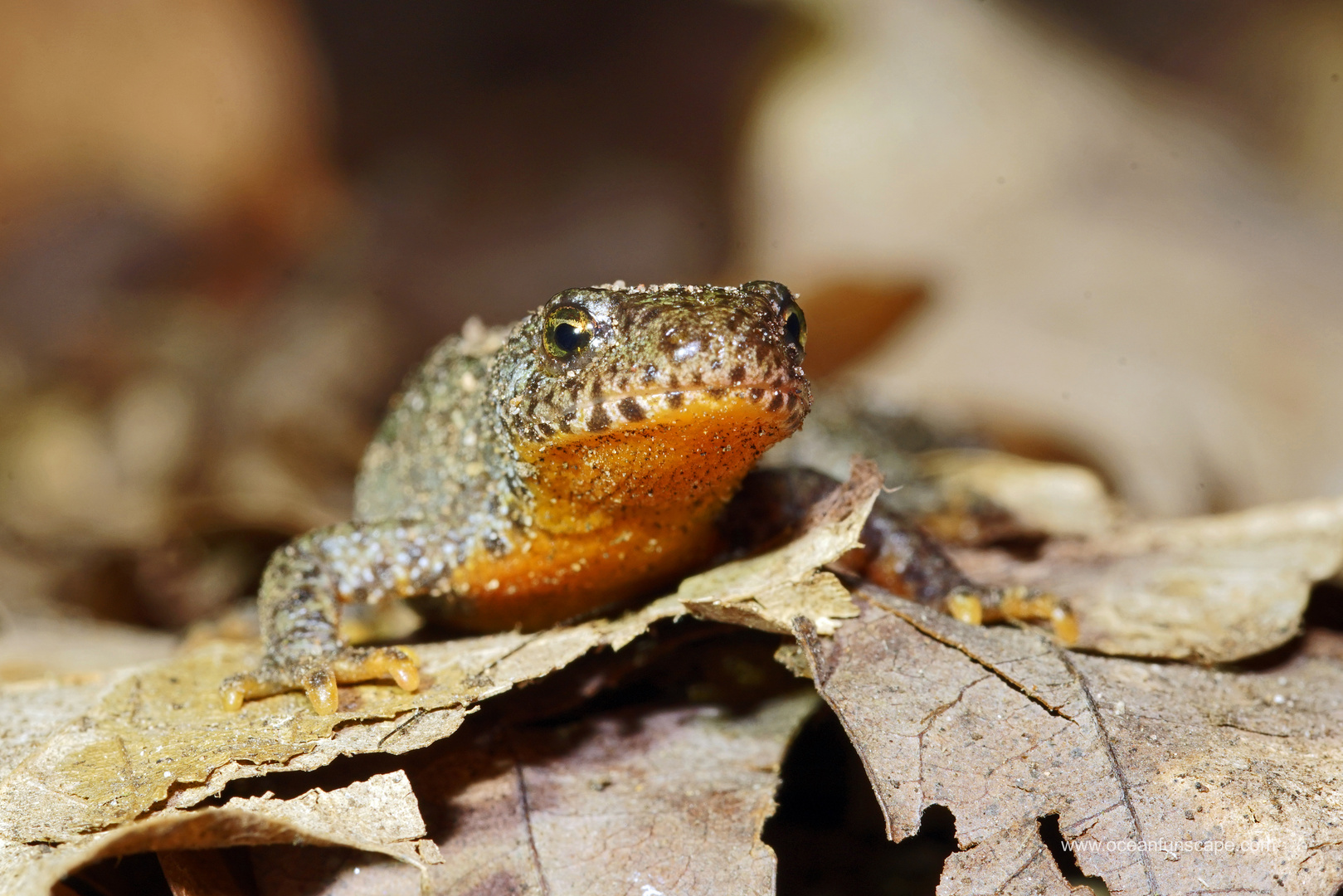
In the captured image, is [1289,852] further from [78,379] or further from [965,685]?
[78,379]

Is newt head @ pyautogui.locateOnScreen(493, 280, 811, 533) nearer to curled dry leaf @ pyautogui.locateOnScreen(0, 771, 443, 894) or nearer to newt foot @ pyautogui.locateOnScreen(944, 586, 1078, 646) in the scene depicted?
newt foot @ pyautogui.locateOnScreen(944, 586, 1078, 646)

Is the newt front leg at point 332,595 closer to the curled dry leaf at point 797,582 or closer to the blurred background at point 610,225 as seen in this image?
the blurred background at point 610,225

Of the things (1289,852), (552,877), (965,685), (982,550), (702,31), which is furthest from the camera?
(702,31)

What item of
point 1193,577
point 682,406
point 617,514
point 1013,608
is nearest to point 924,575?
point 1013,608

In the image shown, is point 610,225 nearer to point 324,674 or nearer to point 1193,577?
point 1193,577

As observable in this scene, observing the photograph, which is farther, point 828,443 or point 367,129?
point 367,129

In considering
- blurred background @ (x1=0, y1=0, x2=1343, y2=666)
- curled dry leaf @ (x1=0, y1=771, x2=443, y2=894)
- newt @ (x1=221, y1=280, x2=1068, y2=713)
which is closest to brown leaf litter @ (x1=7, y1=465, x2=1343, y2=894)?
curled dry leaf @ (x1=0, y1=771, x2=443, y2=894)

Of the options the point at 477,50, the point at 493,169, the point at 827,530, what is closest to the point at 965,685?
the point at 827,530
